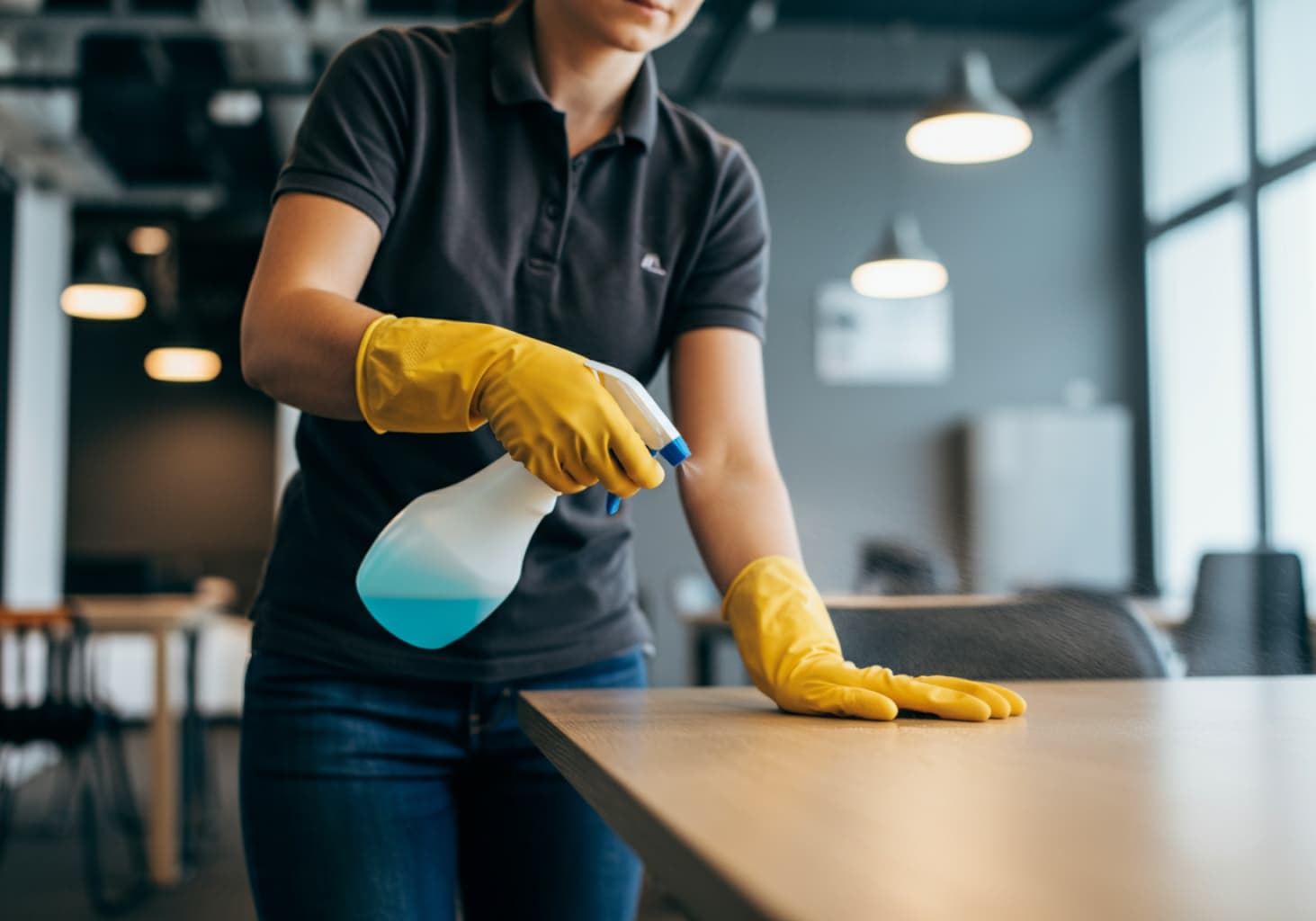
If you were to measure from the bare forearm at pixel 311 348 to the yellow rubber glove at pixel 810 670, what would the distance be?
362 mm

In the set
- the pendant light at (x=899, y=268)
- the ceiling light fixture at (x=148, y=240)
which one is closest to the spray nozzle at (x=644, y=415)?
the pendant light at (x=899, y=268)

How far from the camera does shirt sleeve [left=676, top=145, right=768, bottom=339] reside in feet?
3.95

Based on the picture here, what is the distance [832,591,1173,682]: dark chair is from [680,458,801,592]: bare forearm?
0.21 metres

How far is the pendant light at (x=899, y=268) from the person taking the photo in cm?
504

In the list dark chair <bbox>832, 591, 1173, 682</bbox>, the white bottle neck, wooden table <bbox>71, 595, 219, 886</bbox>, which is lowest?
wooden table <bbox>71, 595, 219, 886</bbox>

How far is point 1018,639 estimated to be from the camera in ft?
4.50

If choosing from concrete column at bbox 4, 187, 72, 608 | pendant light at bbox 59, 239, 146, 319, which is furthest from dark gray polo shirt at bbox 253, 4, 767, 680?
concrete column at bbox 4, 187, 72, 608

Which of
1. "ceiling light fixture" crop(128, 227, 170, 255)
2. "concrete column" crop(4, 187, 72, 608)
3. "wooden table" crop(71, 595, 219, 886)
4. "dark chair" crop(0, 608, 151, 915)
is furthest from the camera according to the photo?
"ceiling light fixture" crop(128, 227, 170, 255)

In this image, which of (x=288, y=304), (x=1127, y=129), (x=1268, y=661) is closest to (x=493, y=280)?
(x=288, y=304)

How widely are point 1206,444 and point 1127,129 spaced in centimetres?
182

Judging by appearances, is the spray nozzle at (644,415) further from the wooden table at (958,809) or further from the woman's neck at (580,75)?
the woman's neck at (580,75)

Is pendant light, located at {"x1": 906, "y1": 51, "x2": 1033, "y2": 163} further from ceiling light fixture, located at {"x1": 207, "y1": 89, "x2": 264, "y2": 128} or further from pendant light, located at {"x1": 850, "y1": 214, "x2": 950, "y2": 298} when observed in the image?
ceiling light fixture, located at {"x1": 207, "y1": 89, "x2": 264, "y2": 128}

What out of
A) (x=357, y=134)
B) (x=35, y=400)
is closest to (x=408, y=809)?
(x=357, y=134)

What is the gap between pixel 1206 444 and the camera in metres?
6.39
